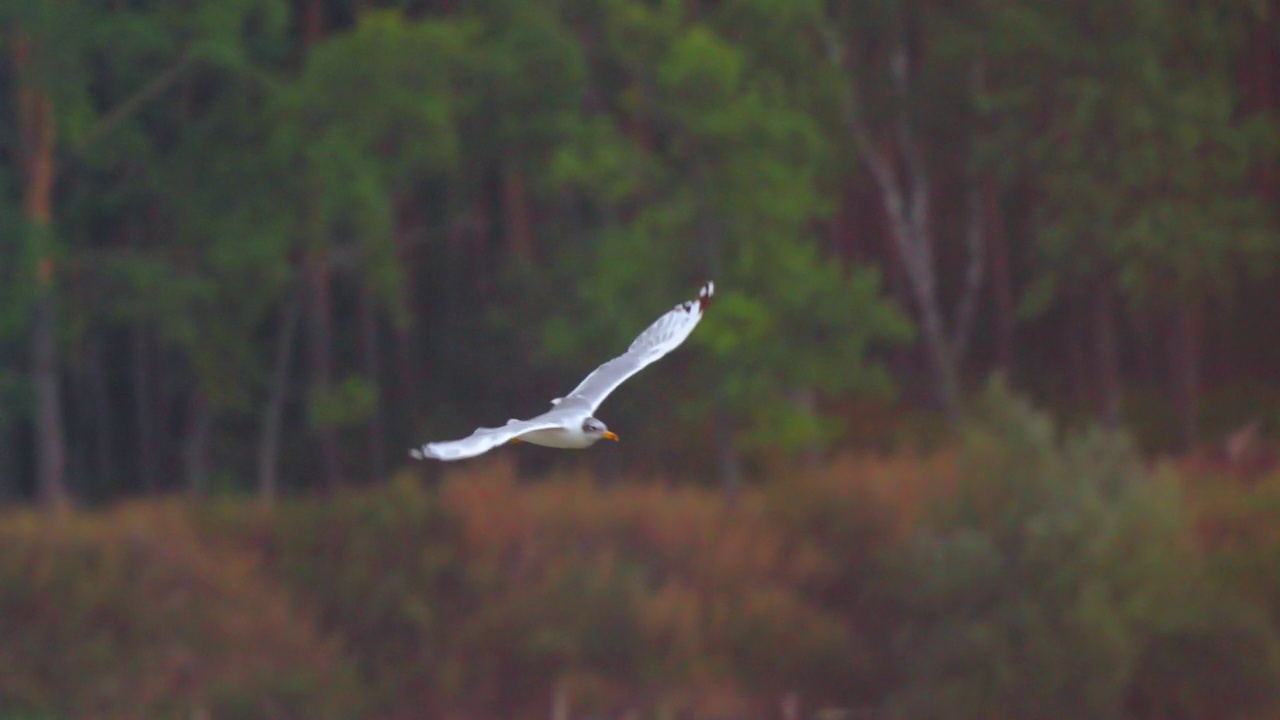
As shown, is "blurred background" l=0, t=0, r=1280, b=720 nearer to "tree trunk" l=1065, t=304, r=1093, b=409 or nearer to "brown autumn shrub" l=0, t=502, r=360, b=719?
"brown autumn shrub" l=0, t=502, r=360, b=719

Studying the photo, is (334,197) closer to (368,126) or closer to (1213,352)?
(368,126)

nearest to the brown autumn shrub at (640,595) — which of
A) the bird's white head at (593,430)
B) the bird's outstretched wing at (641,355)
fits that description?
the bird's outstretched wing at (641,355)

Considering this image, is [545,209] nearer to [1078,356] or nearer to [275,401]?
[275,401]

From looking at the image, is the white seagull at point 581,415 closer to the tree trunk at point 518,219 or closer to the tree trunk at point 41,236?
the tree trunk at point 41,236

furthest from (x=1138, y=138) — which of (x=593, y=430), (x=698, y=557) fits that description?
(x=593, y=430)

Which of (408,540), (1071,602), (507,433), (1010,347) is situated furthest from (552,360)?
(507,433)

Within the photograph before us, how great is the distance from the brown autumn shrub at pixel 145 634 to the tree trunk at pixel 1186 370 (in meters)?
11.2

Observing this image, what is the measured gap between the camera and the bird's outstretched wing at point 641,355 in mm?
8945

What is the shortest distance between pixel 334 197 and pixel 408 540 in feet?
12.1

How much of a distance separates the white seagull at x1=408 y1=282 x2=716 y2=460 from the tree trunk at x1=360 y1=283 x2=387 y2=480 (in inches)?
633

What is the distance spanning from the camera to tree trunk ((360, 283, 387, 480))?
25891 millimetres

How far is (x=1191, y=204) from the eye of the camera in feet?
76.4

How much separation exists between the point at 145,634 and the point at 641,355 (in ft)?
36.4

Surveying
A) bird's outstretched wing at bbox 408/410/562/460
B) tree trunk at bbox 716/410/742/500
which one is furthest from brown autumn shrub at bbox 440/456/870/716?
bird's outstretched wing at bbox 408/410/562/460
